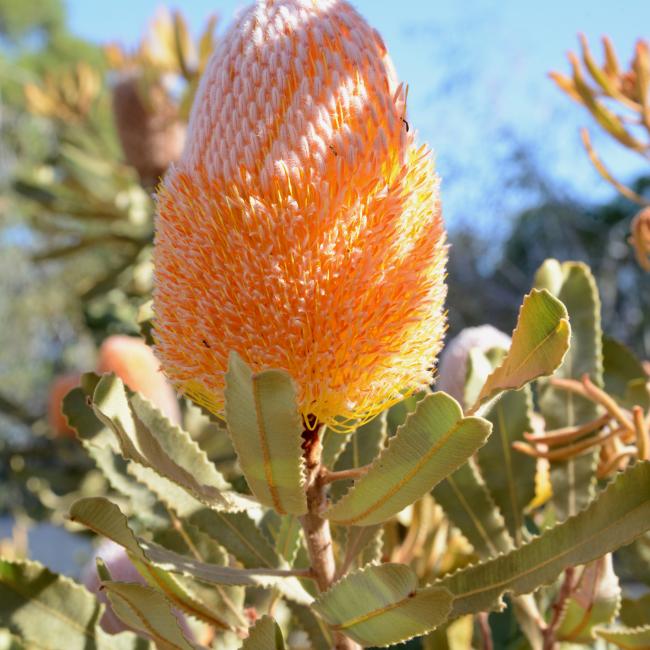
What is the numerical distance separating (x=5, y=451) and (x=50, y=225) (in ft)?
1.98

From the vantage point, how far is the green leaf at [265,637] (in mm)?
Answer: 444

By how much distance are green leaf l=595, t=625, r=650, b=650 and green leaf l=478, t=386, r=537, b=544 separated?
0.14 meters

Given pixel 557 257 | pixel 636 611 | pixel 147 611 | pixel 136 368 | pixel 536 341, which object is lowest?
pixel 557 257

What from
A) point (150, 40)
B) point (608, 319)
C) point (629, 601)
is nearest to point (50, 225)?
point (150, 40)

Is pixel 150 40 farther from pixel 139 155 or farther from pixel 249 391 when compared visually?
pixel 249 391

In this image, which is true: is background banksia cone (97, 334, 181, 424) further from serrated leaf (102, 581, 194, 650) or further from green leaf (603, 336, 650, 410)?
serrated leaf (102, 581, 194, 650)

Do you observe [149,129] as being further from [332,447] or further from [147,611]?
[147,611]

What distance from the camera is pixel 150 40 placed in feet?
7.18

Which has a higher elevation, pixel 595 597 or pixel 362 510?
pixel 362 510

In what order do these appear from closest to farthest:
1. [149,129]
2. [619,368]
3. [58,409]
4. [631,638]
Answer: [631,638] → [619,368] → [58,409] → [149,129]

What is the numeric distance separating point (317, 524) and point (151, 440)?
0.12 metres

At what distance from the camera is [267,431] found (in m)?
0.44

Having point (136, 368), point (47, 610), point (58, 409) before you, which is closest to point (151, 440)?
point (47, 610)

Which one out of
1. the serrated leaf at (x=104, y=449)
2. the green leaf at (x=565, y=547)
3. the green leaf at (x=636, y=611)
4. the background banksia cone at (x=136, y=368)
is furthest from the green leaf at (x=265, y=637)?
the background banksia cone at (x=136, y=368)
